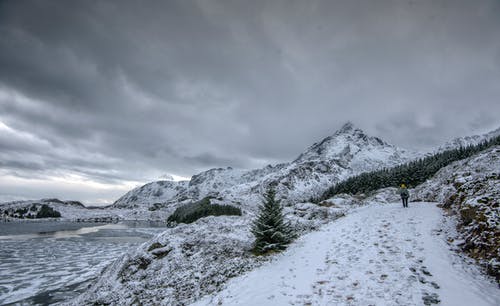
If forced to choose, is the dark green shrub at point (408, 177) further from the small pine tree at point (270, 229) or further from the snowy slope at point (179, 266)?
the small pine tree at point (270, 229)

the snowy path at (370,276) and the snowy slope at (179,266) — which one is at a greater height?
the snowy path at (370,276)

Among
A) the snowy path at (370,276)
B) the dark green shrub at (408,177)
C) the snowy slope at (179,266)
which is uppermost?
the dark green shrub at (408,177)

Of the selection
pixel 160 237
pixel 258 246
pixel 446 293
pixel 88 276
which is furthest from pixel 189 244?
pixel 446 293

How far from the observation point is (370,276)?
30.5 feet

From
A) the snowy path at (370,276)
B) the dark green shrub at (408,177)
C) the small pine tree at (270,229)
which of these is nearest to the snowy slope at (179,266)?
the small pine tree at (270,229)

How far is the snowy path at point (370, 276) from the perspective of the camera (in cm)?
764

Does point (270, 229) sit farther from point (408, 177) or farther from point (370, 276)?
point (408, 177)

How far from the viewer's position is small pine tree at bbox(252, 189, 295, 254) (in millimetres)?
16719

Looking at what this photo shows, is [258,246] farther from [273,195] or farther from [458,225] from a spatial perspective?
Result: [458,225]

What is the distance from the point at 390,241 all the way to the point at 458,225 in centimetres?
454

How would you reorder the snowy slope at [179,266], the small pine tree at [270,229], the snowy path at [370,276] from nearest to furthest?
the snowy path at [370,276] < the snowy slope at [179,266] < the small pine tree at [270,229]

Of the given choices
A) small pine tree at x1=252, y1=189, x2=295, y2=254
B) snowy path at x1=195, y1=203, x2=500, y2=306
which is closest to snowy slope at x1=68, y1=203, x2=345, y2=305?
small pine tree at x1=252, y1=189, x2=295, y2=254

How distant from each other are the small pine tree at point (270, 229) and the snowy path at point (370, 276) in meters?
1.90

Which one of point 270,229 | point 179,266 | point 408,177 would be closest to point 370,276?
point 270,229
